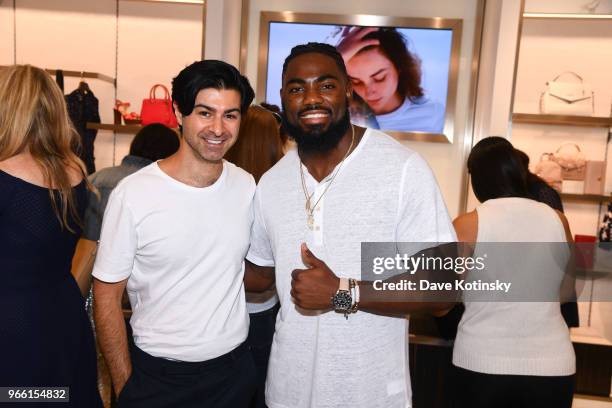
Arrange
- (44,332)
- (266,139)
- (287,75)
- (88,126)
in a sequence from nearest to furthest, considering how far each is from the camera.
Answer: (287,75) < (44,332) < (266,139) < (88,126)

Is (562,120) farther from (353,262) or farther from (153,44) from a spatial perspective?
(153,44)

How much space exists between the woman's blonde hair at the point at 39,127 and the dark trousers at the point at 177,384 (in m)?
0.61

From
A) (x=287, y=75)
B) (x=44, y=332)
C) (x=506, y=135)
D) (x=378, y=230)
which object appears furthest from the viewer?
(x=506, y=135)

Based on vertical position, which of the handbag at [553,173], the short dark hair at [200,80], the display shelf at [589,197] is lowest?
the display shelf at [589,197]

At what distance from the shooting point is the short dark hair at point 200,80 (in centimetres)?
176

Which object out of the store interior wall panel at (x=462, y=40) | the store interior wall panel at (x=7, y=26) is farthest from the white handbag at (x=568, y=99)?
the store interior wall panel at (x=7, y=26)

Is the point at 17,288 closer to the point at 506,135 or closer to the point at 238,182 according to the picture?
the point at 238,182

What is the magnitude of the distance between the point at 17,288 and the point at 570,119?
384cm

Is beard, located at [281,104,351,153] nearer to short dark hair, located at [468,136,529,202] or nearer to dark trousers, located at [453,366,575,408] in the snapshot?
short dark hair, located at [468,136,529,202]

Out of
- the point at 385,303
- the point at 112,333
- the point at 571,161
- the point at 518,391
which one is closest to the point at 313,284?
the point at 385,303

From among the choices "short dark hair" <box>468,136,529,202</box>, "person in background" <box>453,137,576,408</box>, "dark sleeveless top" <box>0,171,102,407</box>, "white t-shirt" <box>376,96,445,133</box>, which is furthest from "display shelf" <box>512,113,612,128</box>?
"dark sleeveless top" <box>0,171,102,407</box>

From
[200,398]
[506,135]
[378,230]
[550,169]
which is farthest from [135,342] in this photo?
[550,169]

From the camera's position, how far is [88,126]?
4.56 meters

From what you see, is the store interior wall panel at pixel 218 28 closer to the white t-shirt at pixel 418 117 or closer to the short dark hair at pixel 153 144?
the short dark hair at pixel 153 144
